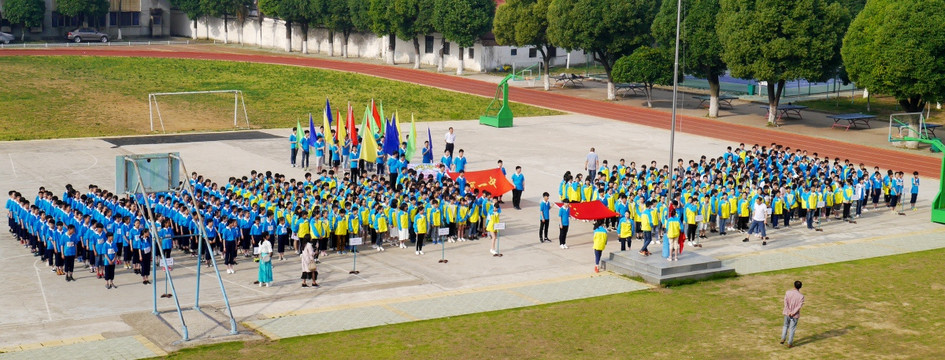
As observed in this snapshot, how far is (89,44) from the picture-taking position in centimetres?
7644

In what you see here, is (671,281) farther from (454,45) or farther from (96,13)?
(96,13)

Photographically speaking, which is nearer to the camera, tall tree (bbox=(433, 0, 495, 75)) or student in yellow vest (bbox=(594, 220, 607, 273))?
student in yellow vest (bbox=(594, 220, 607, 273))

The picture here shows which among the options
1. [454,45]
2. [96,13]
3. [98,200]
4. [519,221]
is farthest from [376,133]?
[96,13]

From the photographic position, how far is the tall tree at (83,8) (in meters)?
80.5

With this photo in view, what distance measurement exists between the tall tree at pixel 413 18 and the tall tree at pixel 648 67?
1598 cm

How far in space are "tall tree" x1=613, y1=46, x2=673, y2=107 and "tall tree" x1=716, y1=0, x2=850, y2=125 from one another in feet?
17.7

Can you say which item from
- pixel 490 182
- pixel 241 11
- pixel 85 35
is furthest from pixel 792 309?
pixel 85 35

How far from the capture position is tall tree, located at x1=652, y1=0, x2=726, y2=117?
48.2 m

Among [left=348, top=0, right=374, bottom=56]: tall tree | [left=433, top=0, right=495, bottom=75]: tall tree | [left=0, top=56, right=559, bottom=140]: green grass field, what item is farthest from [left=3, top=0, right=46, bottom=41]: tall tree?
[left=433, top=0, right=495, bottom=75]: tall tree

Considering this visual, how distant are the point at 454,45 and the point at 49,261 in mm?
46923

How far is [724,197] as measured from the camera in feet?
90.2

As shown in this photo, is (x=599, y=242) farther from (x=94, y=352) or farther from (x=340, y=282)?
(x=94, y=352)

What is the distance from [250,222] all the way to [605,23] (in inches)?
1295

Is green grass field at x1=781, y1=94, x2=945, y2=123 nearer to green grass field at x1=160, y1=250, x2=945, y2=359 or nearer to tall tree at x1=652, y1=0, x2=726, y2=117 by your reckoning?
tall tree at x1=652, y1=0, x2=726, y2=117
